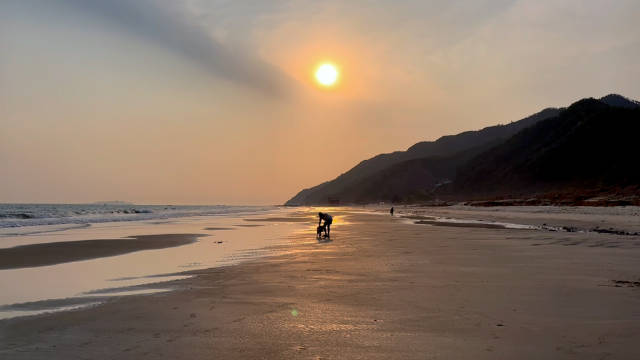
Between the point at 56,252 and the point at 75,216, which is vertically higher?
the point at 75,216

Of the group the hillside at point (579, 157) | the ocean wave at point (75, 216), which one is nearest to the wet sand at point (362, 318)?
the ocean wave at point (75, 216)

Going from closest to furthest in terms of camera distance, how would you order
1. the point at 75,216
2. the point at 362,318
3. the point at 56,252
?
the point at 362,318 → the point at 56,252 → the point at 75,216

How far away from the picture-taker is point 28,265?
15742mm

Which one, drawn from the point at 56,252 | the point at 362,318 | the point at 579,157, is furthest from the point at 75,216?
the point at 579,157

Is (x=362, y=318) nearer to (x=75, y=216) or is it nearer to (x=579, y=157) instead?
(x=75, y=216)

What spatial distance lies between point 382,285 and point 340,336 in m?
4.33

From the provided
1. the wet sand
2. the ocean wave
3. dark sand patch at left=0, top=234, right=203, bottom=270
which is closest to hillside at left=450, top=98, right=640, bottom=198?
the ocean wave

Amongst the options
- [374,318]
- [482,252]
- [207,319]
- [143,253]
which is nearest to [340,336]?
[374,318]

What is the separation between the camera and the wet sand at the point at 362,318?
233 inches

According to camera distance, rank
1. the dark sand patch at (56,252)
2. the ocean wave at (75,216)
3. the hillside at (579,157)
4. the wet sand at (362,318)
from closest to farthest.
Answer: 1. the wet sand at (362,318)
2. the dark sand patch at (56,252)
3. the ocean wave at (75,216)
4. the hillside at (579,157)

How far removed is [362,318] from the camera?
296 inches

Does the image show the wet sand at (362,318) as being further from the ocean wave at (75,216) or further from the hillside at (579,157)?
the hillside at (579,157)

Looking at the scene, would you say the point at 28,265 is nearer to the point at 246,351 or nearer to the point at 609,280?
the point at 246,351

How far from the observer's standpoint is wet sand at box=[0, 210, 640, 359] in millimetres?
5926
